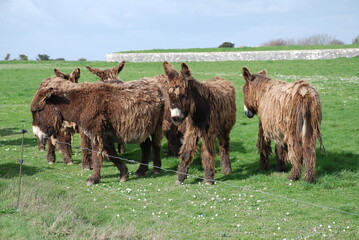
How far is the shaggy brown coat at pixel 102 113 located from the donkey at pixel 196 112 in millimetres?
948

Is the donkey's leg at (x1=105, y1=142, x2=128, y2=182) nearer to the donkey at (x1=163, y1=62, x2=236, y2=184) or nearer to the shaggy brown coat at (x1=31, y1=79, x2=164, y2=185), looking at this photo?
the shaggy brown coat at (x1=31, y1=79, x2=164, y2=185)

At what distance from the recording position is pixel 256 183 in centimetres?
958

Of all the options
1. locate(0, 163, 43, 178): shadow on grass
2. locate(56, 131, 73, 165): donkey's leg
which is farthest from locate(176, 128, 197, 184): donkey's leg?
locate(56, 131, 73, 165): donkey's leg

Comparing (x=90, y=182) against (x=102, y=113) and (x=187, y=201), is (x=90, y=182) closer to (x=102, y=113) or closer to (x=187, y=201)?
(x=102, y=113)

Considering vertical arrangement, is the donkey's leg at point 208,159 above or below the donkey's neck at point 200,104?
below

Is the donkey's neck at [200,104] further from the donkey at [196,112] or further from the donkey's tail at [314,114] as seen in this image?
the donkey's tail at [314,114]

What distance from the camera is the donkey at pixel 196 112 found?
9102 mm

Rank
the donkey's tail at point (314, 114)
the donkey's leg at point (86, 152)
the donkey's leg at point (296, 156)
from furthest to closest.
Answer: the donkey's leg at point (86, 152) → the donkey's leg at point (296, 156) → the donkey's tail at point (314, 114)

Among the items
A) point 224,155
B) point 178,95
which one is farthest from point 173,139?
point 178,95

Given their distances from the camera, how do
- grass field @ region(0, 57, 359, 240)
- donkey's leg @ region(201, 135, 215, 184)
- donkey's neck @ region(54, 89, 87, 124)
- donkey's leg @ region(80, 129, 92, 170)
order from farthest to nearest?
donkey's leg @ region(80, 129, 92, 170), donkey's neck @ region(54, 89, 87, 124), donkey's leg @ region(201, 135, 215, 184), grass field @ region(0, 57, 359, 240)

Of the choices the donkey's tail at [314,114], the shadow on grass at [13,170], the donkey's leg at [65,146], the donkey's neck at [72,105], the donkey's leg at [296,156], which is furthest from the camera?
the donkey's leg at [65,146]

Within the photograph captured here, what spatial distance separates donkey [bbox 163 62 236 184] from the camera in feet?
29.9

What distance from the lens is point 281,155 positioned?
1016 centimetres

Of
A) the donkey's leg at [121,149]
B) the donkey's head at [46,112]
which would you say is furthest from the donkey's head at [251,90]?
the donkey's leg at [121,149]
